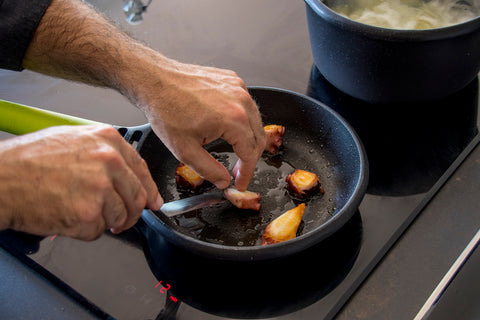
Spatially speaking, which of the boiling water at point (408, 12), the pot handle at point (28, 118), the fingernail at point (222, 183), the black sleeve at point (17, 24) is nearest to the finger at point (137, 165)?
the fingernail at point (222, 183)

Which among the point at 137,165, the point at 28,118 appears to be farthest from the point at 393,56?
the point at 28,118

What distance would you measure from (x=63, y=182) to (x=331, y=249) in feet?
1.26

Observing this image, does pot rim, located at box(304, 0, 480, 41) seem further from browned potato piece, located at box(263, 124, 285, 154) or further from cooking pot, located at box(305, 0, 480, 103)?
browned potato piece, located at box(263, 124, 285, 154)

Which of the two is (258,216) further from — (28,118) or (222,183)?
(28,118)

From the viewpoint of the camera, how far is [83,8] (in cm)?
73

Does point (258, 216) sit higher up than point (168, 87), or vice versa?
point (168, 87)

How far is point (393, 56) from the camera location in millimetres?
666

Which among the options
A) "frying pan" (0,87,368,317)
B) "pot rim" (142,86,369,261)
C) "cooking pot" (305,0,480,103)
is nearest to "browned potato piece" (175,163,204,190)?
"frying pan" (0,87,368,317)

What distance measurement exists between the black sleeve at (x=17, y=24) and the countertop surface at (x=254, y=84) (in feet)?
0.62

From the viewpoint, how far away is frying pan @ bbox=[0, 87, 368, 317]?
0.55 m

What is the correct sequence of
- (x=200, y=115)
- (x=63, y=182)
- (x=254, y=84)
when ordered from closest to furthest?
(x=63, y=182), (x=200, y=115), (x=254, y=84)

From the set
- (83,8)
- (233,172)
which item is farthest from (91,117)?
(233,172)

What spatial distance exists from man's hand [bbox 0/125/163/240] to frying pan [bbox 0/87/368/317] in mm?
127

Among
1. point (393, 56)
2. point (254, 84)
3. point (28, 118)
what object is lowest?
point (28, 118)
